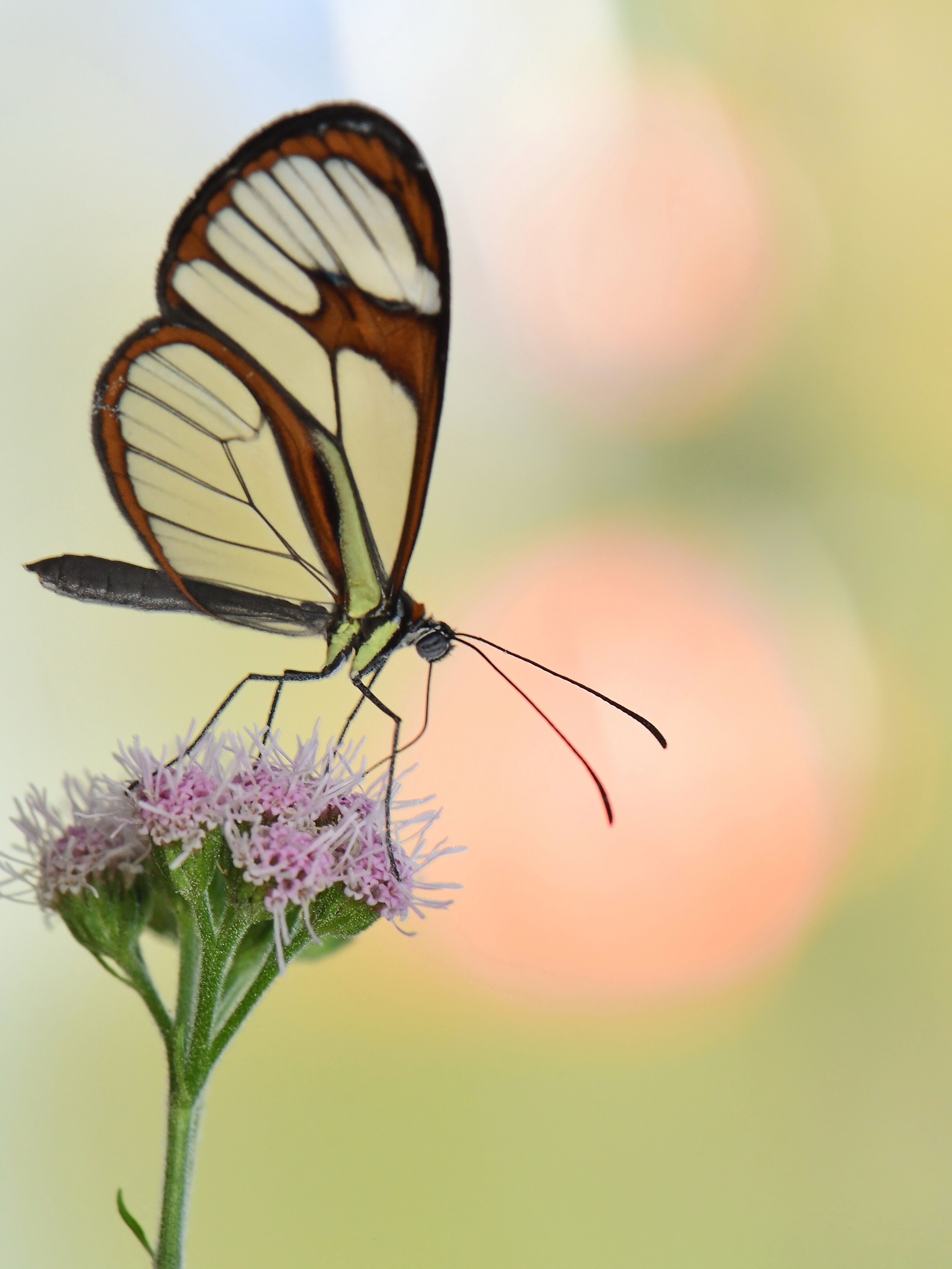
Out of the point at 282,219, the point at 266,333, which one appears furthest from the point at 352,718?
the point at 282,219

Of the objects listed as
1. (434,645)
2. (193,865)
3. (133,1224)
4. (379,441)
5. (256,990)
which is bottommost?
(133,1224)

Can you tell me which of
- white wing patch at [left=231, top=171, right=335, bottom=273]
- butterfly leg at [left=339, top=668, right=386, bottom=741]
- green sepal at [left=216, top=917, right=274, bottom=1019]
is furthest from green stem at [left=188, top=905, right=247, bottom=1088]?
white wing patch at [left=231, top=171, right=335, bottom=273]

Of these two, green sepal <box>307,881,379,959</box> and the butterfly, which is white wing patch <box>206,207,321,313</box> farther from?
green sepal <box>307,881,379,959</box>

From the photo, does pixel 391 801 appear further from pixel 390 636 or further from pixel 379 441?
pixel 379 441

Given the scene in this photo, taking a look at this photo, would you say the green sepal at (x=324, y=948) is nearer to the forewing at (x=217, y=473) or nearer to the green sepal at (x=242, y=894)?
the green sepal at (x=242, y=894)

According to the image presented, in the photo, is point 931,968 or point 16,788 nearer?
point 16,788

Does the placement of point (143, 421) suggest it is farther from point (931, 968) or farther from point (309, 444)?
point (931, 968)

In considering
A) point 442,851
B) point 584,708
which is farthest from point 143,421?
point 584,708
